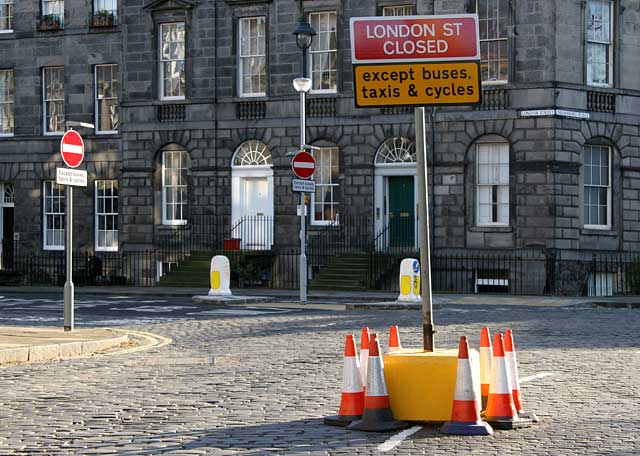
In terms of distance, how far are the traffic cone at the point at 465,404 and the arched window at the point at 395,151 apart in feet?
86.2

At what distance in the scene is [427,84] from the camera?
11438mm

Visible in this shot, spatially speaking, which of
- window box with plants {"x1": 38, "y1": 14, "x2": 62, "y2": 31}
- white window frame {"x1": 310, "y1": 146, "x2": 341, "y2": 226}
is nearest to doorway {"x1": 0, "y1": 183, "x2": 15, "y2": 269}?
window box with plants {"x1": 38, "y1": 14, "x2": 62, "y2": 31}

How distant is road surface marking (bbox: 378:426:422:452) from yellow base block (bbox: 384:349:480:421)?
0.59 ft

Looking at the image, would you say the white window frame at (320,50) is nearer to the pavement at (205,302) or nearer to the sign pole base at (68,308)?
the pavement at (205,302)

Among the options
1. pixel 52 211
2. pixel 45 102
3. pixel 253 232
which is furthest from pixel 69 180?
pixel 45 102

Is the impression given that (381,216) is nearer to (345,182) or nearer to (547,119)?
(345,182)

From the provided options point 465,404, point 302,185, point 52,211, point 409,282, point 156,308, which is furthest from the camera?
point 52,211

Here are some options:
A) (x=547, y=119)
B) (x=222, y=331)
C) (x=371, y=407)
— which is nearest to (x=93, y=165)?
(x=547, y=119)

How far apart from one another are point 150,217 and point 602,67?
48.5ft

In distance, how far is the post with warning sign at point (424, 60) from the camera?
37.4 feet

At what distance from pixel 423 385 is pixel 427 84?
2.76 meters

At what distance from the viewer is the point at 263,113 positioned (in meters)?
38.5

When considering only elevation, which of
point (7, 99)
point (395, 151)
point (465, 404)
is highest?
point (7, 99)

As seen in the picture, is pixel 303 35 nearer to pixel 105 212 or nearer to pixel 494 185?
pixel 494 185
